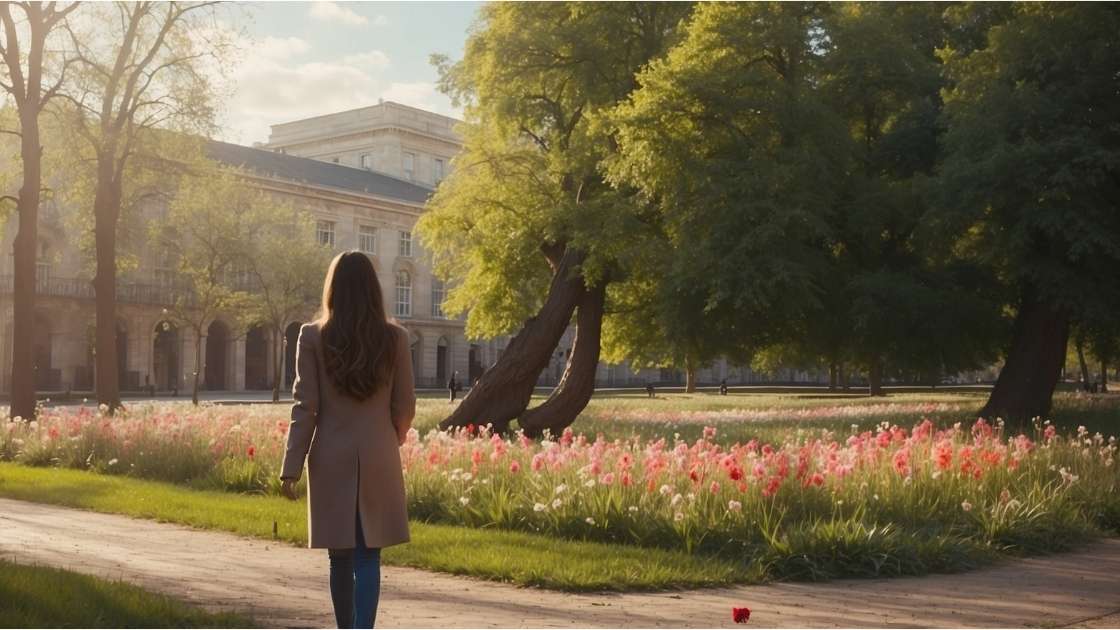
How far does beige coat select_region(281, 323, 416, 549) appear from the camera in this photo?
5.82 m

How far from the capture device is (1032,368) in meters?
25.4

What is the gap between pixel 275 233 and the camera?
5347cm

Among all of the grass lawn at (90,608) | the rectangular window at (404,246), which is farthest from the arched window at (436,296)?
the grass lawn at (90,608)

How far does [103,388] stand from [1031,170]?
64.2 ft

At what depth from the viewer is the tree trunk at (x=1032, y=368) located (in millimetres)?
25281

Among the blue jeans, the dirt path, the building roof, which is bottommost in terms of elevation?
the dirt path

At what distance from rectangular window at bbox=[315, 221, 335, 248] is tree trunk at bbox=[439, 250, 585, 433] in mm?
48757

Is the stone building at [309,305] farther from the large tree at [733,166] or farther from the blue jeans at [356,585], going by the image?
the blue jeans at [356,585]

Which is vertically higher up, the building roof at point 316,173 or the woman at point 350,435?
the building roof at point 316,173

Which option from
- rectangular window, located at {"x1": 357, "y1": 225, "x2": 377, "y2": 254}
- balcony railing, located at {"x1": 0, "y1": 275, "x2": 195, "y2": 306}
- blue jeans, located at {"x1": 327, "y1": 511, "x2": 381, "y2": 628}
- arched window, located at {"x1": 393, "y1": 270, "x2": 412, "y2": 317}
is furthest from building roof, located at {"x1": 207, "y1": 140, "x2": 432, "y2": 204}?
blue jeans, located at {"x1": 327, "y1": 511, "x2": 381, "y2": 628}

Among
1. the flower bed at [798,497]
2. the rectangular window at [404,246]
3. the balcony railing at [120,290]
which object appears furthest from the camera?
the rectangular window at [404,246]

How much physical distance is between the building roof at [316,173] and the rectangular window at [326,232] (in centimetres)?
244

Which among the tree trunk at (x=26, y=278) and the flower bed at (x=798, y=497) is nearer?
the flower bed at (x=798, y=497)

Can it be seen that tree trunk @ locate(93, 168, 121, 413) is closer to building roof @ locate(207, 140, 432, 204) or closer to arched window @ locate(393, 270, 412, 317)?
building roof @ locate(207, 140, 432, 204)
